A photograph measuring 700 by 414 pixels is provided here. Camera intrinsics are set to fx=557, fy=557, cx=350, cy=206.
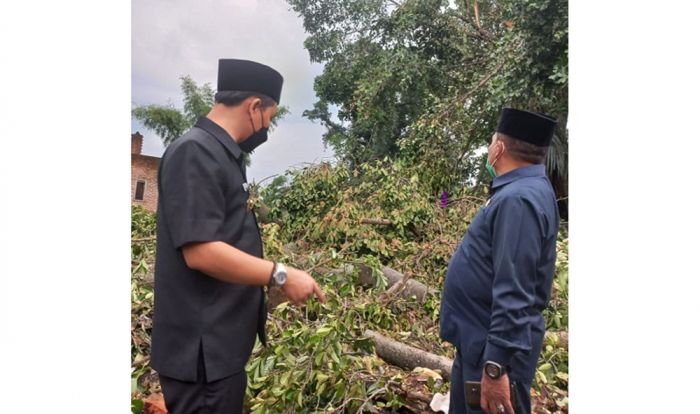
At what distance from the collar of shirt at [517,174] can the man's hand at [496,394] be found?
59 cm

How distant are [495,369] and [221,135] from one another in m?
1.06

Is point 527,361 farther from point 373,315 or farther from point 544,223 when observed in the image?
point 373,315

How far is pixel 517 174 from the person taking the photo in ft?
5.86

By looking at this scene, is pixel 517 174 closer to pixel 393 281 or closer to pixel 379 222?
pixel 393 281

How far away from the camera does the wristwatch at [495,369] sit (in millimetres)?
1613

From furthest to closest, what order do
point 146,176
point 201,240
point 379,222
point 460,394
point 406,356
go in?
point 379,222 → point 406,356 → point 146,176 → point 460,394 → point 201,240

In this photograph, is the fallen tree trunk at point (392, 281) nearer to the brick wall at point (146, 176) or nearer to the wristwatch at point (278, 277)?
the brick wall at point (146, 176)

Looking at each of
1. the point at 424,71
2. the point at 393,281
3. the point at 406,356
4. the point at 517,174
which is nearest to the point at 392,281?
the point at 393,281

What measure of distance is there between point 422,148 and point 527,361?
1462 mm

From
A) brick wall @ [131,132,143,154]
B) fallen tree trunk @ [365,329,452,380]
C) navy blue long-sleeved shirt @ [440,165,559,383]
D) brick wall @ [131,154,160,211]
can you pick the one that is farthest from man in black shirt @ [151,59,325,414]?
fallen tree trunk @ [365,329,452,380]

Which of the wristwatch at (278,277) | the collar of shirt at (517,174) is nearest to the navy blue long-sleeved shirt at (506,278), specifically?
the collar of shirt at (517,174)

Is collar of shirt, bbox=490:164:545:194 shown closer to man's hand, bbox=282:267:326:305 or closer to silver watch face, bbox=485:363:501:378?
silver watch face, bbox=485:363:501:378
